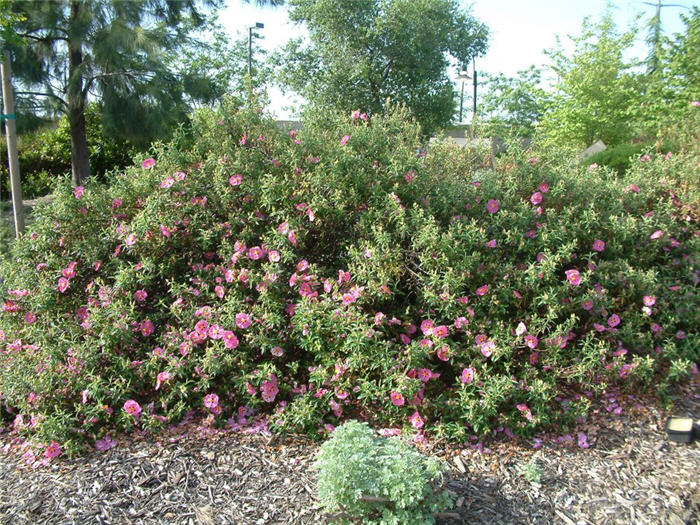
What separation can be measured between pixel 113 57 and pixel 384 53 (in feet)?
45.3

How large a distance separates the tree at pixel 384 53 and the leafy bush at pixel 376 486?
17.9 metres

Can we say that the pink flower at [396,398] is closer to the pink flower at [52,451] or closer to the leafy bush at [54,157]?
the pink flower at [52,451]

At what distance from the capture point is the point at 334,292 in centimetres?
275

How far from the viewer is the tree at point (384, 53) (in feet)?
63.4

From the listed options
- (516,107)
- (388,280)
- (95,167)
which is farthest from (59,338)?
(516,107)

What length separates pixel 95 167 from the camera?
12.0 metres

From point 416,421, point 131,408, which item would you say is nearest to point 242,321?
point 131,408

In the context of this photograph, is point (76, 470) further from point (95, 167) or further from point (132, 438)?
point (95, 167)

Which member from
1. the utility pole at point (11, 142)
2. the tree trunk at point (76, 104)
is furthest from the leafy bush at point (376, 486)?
the tree trunk at point (76, 104)

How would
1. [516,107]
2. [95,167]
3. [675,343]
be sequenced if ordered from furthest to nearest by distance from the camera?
[516,107]
[95,167]
[675,343]

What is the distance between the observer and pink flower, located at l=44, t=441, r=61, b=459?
7.97ft

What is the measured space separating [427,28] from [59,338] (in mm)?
19159

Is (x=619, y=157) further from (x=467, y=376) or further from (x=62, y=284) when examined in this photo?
(x=62, y=284)

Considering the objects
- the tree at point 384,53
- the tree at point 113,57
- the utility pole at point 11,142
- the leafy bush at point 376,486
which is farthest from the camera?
the tree at point 384,53
